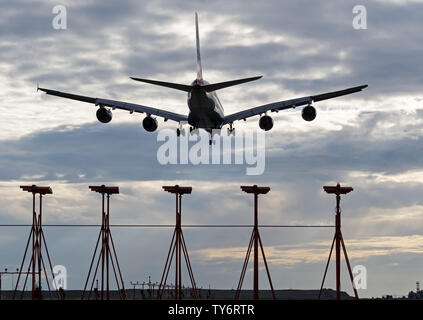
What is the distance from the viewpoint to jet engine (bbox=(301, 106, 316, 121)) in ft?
339

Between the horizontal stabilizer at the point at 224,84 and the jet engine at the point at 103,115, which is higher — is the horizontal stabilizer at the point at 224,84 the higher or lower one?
the higher one

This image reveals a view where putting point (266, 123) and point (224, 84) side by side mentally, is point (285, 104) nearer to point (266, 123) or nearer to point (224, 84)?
point (266, 123)

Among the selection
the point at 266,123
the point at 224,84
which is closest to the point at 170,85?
the point at 224,84

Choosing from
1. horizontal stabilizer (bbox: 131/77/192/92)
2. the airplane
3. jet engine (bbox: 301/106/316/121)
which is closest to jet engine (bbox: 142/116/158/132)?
the airplane

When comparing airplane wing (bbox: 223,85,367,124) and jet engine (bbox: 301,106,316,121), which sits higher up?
airplane wing (bbox: 223,85,367,124)

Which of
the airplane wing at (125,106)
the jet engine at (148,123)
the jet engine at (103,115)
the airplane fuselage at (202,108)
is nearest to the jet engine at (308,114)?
the airplane fuselage at (202,108)

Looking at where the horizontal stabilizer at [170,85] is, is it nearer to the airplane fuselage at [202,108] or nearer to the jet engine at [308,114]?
the airplane fuselage at [202,108]

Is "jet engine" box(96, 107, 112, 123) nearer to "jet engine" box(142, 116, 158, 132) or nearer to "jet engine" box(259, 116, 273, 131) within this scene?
"jet engine" box(142, 116, 158, 132)

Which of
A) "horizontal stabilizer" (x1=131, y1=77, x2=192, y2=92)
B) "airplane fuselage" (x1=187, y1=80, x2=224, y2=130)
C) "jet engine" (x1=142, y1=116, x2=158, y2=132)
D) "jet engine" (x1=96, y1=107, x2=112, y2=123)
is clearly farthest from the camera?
"jet engine" (x1=142, y1=116, x2=158, y2=132)

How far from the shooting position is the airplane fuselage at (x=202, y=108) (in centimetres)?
10019

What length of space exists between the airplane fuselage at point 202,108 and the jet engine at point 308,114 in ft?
37.9
